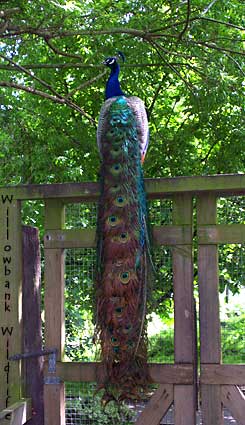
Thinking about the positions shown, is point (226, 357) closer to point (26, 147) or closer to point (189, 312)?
point (189, 312)

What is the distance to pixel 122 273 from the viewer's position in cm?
389

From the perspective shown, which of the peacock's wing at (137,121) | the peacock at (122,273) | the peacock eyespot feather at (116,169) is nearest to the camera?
the peacock at (122,273)

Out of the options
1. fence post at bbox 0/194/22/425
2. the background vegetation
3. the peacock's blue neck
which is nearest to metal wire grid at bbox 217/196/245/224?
fence post at bbox 0/194/22/425

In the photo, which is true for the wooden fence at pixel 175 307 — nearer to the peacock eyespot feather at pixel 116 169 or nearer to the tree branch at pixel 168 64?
the peacock eyespot feather at pixel 116 169

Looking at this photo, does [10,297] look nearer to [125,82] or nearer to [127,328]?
[127,328]

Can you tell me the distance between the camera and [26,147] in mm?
7852

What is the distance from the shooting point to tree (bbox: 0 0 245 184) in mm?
5945

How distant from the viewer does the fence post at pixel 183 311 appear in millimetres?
3969

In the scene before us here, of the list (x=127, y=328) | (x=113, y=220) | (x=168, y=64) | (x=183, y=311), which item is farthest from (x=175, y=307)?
(x=168, y=64)

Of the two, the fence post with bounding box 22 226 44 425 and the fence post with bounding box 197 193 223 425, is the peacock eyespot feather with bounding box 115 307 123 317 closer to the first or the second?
the fence post with bounding box 197 193 223 425

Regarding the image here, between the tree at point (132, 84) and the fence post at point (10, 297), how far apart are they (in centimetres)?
169

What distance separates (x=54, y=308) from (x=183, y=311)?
881 mm

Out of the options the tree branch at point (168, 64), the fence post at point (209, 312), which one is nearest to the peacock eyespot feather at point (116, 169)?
the fence post at point (209, 312)

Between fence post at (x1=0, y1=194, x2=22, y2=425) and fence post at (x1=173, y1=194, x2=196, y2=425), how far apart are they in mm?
1101
